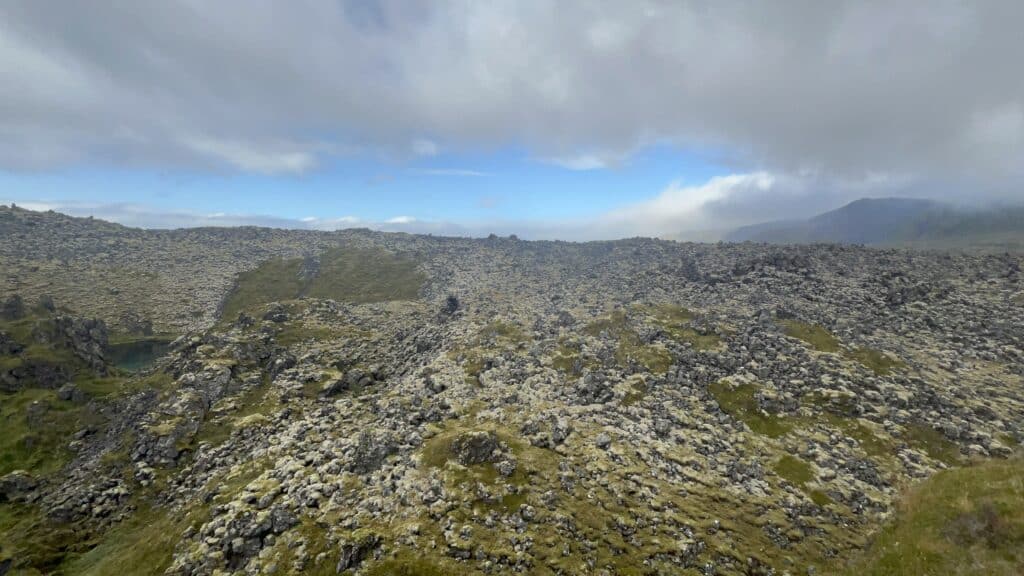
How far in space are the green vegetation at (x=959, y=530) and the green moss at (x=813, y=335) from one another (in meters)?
28.3

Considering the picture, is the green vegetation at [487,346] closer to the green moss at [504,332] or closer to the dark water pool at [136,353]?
the green moss at [504,332]

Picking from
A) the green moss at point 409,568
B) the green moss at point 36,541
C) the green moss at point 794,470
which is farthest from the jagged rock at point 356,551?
the green moss at point 794,470

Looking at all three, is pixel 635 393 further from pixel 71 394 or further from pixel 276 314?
pixel 71 394

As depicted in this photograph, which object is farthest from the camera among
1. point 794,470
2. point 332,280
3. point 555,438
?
point 332,280

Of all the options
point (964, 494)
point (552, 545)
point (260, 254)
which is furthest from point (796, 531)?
point (260, 254)

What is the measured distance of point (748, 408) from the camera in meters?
46.9

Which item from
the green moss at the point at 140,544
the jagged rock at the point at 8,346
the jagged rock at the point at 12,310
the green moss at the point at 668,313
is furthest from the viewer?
the jagged rock at the point at 12,310

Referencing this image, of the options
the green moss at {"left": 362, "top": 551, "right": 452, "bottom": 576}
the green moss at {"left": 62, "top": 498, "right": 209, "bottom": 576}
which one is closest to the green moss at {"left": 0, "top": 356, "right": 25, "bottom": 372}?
the green moss at {"left": 62, "top": 498, "right": 209, "bottom": 576}

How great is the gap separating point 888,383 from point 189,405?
87877 millimetres

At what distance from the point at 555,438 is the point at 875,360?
148 feet

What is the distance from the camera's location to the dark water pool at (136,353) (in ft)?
339

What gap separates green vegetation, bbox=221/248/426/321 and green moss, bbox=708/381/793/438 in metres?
111

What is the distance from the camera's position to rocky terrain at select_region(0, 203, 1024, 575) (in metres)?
29.4

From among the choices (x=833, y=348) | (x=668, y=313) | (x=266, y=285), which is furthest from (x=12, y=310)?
(x=833, y=348)
